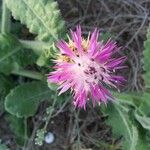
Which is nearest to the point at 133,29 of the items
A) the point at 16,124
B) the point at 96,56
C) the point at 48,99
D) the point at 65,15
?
the point at 65,15

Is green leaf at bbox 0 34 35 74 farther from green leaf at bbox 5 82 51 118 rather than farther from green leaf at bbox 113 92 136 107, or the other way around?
green leaf at bbox 113 92 136 107

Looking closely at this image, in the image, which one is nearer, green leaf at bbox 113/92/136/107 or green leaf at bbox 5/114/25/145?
green leaf at bbox 113/92/136/107

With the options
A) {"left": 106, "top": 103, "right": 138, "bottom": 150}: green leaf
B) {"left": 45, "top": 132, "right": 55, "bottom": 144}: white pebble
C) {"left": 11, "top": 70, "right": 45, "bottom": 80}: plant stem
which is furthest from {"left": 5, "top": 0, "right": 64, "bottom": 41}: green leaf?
{"left": 45, "top": 132, "right": 55, "bottom": 144}: white pebble

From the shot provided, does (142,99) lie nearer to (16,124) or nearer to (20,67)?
(20,67)

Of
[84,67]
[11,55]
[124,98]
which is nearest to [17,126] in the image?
[11,55]

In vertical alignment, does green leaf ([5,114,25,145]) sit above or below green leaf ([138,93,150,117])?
below
